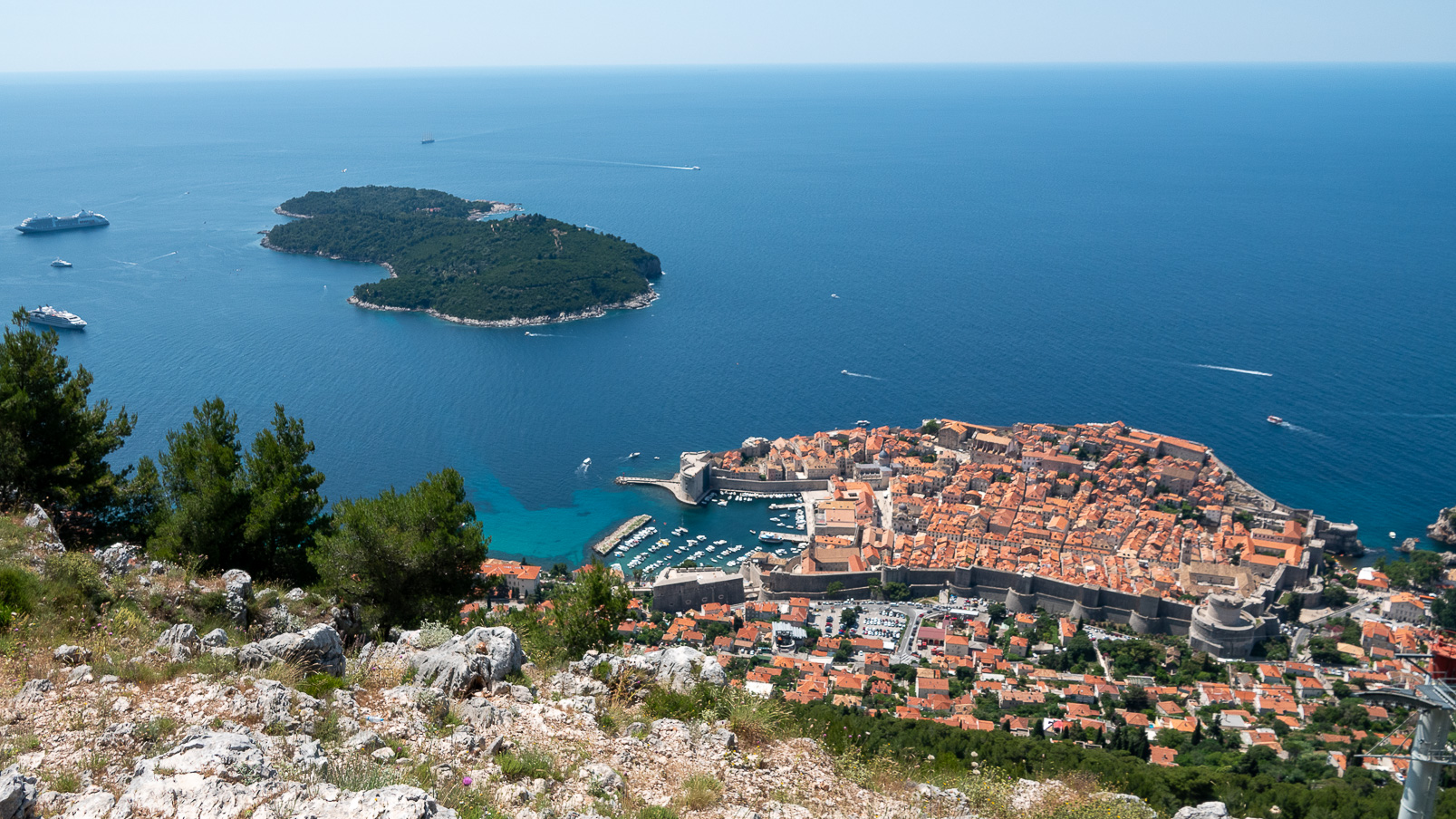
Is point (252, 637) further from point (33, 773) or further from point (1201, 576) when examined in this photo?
point (1201, 576)

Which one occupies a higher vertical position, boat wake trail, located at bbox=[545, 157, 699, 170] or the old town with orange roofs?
boat wake trail, located at bbox=[545, 157, 699, 170]

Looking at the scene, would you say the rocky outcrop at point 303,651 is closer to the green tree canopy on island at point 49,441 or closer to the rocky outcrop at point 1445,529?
the green tree canopy on island at point 49,441

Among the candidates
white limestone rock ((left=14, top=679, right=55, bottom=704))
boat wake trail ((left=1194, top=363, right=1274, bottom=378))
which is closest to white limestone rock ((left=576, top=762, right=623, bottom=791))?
white limestone rock ((left=14, top=679, right=55, bottom=704))

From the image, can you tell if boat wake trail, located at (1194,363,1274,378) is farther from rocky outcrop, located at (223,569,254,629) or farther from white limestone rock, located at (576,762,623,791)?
rocky outcrop, located at (223,569,254,629)

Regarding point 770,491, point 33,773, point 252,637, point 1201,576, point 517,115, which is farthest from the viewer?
point 517,115

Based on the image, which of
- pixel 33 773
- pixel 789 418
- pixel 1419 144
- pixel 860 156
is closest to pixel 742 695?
pixel 33 773

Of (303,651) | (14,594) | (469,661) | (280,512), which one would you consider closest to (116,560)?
(14,594)
